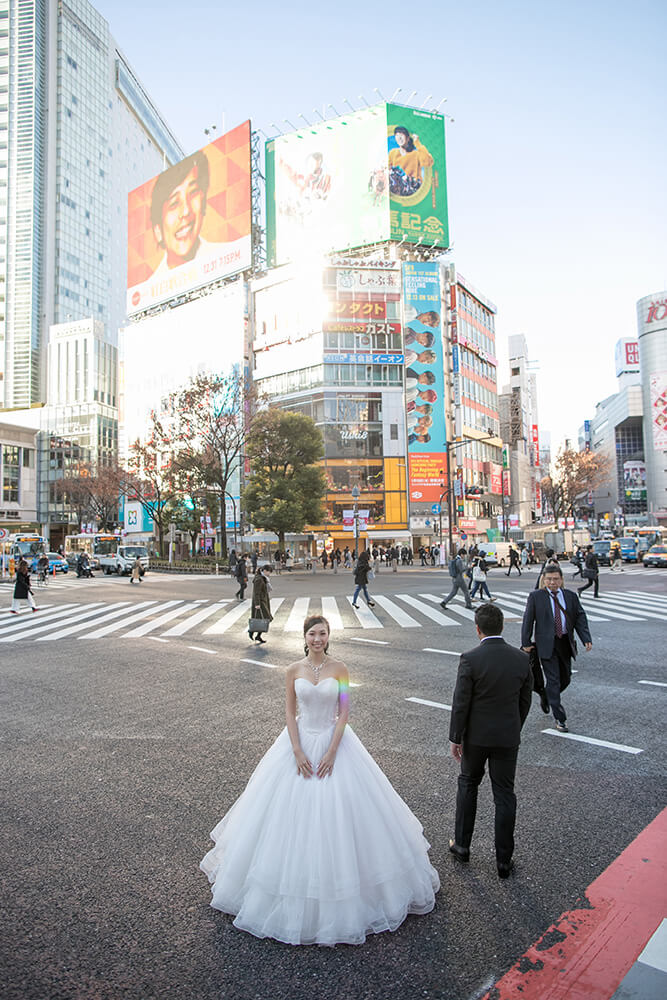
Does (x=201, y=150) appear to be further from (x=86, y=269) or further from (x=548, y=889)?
(x=548, y=889)

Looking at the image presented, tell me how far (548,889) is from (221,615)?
15.0 metres

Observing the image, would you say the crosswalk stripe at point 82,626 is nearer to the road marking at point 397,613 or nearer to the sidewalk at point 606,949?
the road marking at point 397,613

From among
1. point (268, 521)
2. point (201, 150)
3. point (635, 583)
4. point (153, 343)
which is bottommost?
point (635, 583)

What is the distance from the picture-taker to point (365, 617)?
54.2 ft

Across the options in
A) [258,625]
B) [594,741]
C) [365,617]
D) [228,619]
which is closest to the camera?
[594,741]

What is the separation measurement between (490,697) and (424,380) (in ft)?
192

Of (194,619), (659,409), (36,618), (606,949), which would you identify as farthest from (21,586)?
(659,409)

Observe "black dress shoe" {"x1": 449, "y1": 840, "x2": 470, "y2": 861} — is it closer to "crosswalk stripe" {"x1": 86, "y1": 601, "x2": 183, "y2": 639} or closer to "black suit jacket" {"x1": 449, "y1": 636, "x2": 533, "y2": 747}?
"black suit jacket" {"x1": 449, "y1": 636, "x2": 533, "y2": 747}

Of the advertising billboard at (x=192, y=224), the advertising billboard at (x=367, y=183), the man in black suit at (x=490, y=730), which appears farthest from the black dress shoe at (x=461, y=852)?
the advertising billboard at (x=192, y=224)

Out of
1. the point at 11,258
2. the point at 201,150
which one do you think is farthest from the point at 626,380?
the point at 11,258

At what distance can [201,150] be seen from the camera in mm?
73562

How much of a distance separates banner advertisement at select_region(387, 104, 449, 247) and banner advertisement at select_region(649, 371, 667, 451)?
212ft

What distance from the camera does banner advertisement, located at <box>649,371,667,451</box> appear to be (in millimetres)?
107688

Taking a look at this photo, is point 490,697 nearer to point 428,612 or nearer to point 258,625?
point 258,625
